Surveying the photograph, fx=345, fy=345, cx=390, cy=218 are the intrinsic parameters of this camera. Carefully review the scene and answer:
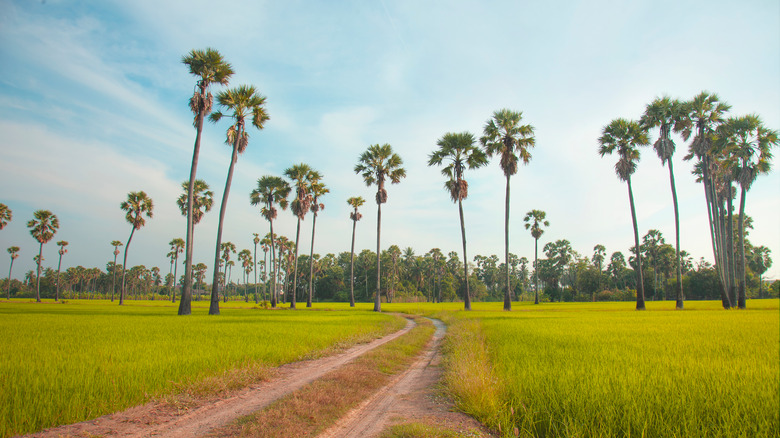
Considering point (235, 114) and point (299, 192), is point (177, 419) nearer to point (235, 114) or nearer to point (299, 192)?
point (235, 114)

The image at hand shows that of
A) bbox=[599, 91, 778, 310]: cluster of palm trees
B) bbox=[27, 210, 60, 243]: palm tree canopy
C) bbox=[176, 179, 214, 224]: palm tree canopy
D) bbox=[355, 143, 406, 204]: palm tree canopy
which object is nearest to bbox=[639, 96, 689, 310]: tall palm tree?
bbox=[599, 91, 778, 310]: cluster of palm trees

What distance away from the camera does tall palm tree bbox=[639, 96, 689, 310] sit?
3177cm

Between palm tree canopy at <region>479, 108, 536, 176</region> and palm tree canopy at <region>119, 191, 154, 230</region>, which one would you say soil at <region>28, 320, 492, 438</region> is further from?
palm tree canopy at <region>119, 191, 154, 230</region>

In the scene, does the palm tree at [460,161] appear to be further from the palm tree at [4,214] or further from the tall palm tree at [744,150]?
the palm tree at [4,214]

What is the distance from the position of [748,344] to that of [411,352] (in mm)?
8661

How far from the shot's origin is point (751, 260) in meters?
79.4

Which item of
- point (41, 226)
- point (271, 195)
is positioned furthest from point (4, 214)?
point (271, 195)

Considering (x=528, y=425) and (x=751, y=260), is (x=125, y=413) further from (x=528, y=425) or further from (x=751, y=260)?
(x=751, y=260)

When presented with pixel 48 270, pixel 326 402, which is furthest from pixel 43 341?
pixel 48 270

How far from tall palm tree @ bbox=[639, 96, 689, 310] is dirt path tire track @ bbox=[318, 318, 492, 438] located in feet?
116

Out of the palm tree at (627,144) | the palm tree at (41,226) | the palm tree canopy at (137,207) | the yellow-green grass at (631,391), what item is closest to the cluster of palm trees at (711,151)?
the palm tree at (627,144)

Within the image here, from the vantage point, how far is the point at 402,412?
546 cm

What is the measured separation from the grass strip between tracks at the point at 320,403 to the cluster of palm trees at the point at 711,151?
3209cm

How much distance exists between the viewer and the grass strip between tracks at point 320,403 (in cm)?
464
